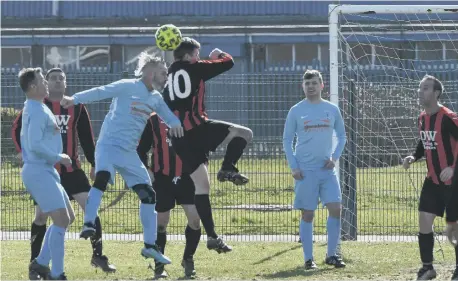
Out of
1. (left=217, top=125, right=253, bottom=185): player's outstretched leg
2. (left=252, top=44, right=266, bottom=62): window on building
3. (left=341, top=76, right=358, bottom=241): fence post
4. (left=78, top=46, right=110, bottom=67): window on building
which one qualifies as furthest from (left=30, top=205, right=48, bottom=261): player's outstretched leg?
(left=78, top=46, right=110, bottom=67): window on building

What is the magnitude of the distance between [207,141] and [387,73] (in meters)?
5.10

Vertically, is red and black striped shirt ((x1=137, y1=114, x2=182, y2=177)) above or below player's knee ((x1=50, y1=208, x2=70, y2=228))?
above

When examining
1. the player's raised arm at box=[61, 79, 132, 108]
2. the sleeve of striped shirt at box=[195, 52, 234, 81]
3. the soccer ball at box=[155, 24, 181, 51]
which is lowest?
the player's raised arm at box=[61, 79, 132, 108]

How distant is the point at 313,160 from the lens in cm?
1261

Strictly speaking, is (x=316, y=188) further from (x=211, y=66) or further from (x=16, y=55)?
(x=16, y=55)

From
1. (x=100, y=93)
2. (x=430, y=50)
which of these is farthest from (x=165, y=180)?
(x=430, y=50)

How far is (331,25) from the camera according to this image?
13.7 m

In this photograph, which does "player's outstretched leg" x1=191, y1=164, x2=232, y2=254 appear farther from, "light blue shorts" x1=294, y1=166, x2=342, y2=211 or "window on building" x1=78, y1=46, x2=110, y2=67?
"window on building" x1=78, y1=46, x2=110, y2=67

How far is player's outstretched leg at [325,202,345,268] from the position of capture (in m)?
12.5

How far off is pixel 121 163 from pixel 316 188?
9.14ft

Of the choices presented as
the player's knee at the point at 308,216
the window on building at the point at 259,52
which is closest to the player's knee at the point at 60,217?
the player's knee at the point at 308,216

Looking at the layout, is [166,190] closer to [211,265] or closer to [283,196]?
[211,265]

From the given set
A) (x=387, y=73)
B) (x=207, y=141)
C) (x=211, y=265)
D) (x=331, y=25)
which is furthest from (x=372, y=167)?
(x=207, y=141)

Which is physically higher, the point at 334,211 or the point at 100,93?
the point at 100,93
